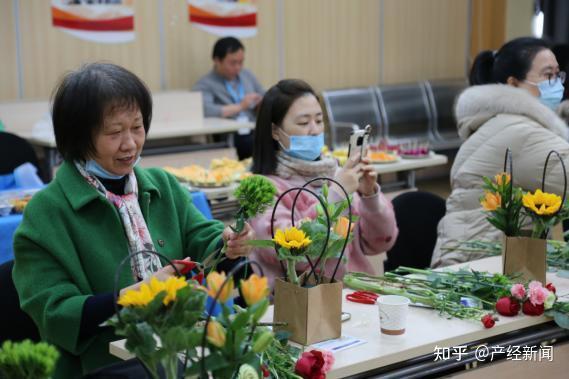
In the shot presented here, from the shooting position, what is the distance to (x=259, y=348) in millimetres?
1545

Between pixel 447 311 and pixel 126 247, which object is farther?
pixel 447 311

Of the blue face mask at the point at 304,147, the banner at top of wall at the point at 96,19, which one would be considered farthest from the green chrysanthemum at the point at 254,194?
the banner at top of wall at the point at 96,19

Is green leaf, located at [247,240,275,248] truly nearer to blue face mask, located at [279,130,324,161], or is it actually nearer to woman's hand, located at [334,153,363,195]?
woman's hand, located at [334,153,363,195]

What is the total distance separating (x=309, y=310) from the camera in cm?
200

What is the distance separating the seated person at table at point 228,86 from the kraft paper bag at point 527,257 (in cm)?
428

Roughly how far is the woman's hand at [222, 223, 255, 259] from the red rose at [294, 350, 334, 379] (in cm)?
37

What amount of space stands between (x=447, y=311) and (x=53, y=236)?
3.42 ft

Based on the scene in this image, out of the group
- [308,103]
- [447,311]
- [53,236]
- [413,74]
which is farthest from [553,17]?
[53,236]

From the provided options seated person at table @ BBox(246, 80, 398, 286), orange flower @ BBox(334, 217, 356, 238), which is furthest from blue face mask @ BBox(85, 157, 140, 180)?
seated person at table @ BBox(246, 80, 398, 286)

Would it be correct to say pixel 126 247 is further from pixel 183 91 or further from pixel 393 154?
pixel 183 91

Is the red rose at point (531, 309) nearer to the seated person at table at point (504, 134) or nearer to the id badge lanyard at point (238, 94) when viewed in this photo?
the seated person at table at point (504, 134)

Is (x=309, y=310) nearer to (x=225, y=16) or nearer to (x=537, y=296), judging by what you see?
(x=537, y=296)

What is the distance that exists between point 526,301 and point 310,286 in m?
0.66

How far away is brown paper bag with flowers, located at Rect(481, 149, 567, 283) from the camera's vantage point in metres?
2.53
